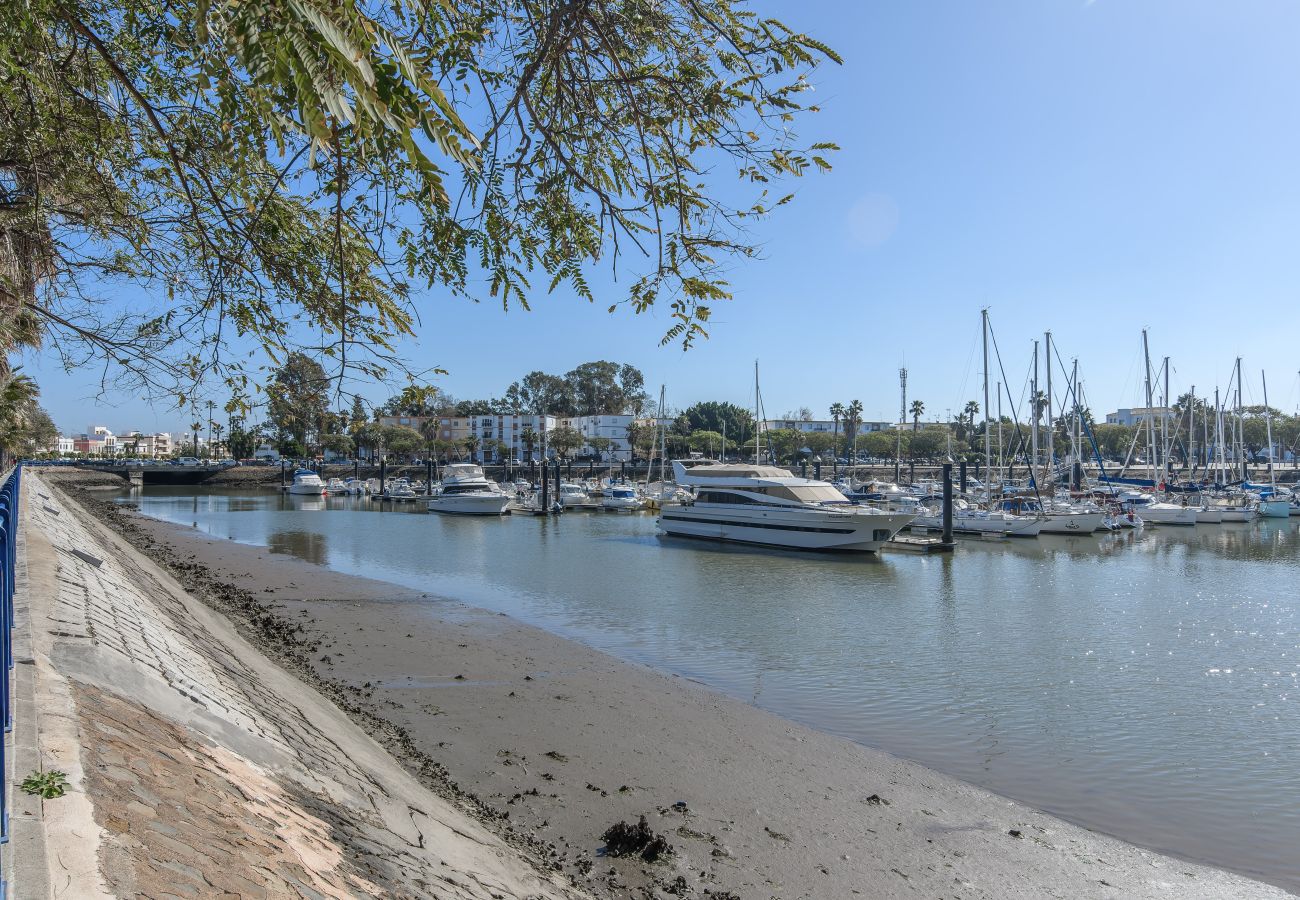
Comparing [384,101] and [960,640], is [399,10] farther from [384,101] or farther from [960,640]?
[960,640]

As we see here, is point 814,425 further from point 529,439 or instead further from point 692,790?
point 692,790

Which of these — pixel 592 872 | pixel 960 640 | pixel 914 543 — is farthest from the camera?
pixel 914 543

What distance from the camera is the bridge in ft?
301

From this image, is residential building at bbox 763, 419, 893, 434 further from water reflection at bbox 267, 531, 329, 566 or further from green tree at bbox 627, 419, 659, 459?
water reflection at bbox 267, 531, 329, 566

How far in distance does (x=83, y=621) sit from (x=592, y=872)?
16.3ft

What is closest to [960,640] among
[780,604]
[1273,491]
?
[780,604]

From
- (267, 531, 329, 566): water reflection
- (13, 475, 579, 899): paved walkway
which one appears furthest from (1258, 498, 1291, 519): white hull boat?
(13, 475, 579, 899): paved walkway

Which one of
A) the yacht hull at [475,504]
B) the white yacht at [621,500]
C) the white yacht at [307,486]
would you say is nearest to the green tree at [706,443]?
the white yacht at [621,500]

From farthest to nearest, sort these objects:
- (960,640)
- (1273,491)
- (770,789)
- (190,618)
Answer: (1273,491)
(960,640)
(190,618)
(770,789)

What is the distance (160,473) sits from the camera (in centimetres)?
9444

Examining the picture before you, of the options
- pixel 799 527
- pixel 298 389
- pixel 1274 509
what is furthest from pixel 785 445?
pixel 298 389

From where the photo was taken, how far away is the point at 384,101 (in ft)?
7.06

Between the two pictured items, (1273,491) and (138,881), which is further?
(1273,491)

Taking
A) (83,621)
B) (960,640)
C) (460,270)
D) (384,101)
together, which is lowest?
(960,640)
